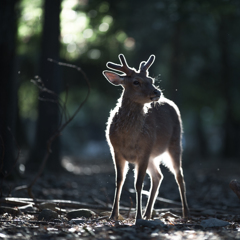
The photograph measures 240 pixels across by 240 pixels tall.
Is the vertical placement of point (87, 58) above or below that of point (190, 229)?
above

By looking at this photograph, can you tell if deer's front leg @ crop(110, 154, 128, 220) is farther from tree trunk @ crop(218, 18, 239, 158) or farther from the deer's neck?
tree trunk @ crop(218, 18, 239, 158)

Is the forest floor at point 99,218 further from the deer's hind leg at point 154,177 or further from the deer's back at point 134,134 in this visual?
the deer's back at point 134,134

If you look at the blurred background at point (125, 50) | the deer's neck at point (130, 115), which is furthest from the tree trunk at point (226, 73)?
the deer's neck at point (130, 115)

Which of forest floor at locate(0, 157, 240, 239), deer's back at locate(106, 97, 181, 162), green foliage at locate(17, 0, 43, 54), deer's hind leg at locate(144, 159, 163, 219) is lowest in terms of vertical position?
forest floor at locate(0, 157, 240, 239)

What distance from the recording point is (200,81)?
22.7 meters

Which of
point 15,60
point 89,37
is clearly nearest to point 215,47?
point 89,37

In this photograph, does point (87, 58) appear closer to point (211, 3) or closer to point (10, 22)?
point (211, 3)

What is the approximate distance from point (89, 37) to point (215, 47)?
7.52m

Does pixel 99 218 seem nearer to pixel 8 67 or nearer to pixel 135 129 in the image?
pixel 135 129

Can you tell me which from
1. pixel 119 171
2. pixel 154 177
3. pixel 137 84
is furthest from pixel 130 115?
pixel 154 177

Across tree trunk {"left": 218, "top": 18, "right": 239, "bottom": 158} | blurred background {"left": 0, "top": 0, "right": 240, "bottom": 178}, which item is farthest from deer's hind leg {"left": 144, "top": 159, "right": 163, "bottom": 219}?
tree trunk {"left": 218, "top": 18, "right": 239, "bottom": 158}

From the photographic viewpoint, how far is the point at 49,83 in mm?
13258

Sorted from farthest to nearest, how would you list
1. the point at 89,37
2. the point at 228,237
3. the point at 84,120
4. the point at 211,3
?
the point at 84,120
the point at 89,37
the point at 211,3
the point at 228,237

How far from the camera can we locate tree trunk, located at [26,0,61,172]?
13414 mm
